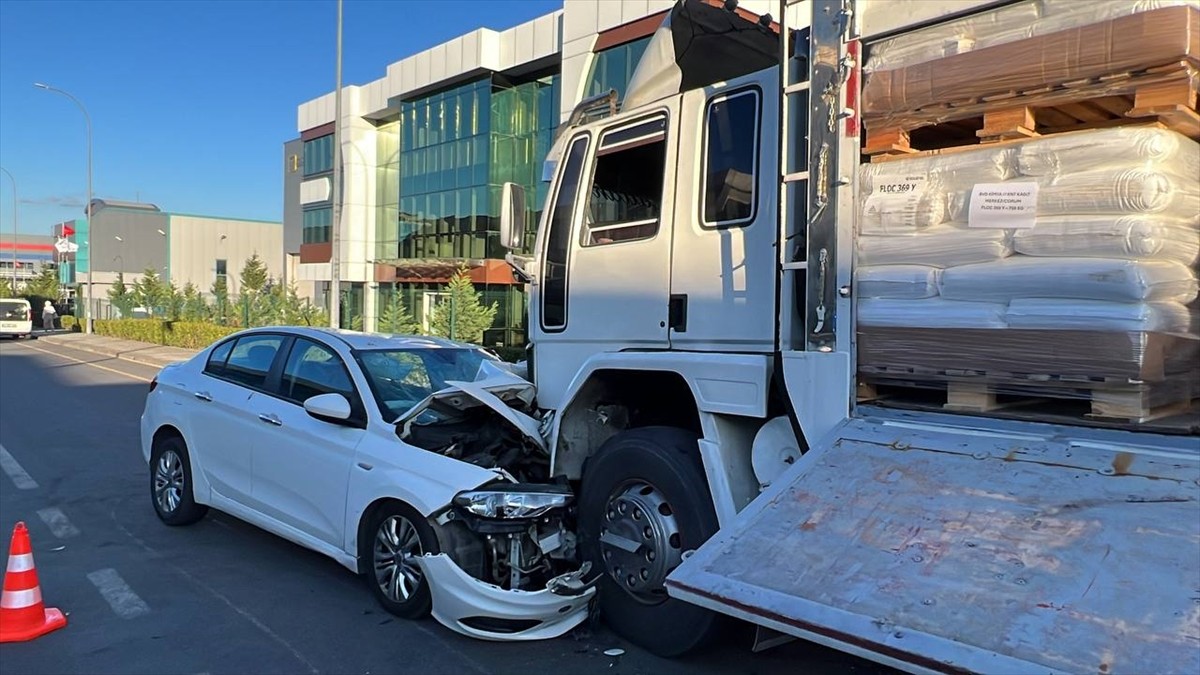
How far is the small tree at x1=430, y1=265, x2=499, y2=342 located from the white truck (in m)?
16.0

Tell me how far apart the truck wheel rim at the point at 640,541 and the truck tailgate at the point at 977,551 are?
925 millimetres

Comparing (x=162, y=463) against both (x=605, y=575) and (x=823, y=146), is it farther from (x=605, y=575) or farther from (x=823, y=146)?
(x=823, y=146)

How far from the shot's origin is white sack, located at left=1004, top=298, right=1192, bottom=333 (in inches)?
107

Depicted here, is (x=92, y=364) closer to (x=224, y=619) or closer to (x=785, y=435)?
(x=224, y=619)

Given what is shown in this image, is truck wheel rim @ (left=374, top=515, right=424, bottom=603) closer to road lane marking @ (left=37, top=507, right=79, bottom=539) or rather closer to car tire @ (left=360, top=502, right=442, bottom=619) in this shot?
car tire @ (left=360, top=502, right=442, bottom=619)

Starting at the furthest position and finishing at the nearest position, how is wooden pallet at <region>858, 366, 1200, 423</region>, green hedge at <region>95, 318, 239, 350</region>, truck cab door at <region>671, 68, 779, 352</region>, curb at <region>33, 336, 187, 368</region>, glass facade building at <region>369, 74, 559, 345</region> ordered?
glass facade building at <region>369, 74, 559, 345</region> < green hedge at <region>95, 318, 239, 350</region> < curb at <region>33, 336, 187, 368</region> < truck cab door at <region>671, 68, 779, 352</region> < wooden pallet at <region>858, 366, 1200, 423</region>

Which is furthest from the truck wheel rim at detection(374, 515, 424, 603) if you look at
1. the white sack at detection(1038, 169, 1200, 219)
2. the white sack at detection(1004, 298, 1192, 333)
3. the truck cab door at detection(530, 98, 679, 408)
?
the white sack at detection(1038, 169, 1200, 219)

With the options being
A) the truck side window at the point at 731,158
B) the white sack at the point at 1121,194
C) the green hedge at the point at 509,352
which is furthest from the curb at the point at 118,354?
the white sack at the point at 1121,194

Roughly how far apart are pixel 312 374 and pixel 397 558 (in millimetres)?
1632

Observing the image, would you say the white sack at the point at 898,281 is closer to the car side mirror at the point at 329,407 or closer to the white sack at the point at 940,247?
the white sack at the point at 940,247

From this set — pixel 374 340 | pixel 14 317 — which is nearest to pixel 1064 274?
pixel 374 340

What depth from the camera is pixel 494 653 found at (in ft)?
14.3

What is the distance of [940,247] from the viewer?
3.16 metres

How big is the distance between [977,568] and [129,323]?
42.7m
